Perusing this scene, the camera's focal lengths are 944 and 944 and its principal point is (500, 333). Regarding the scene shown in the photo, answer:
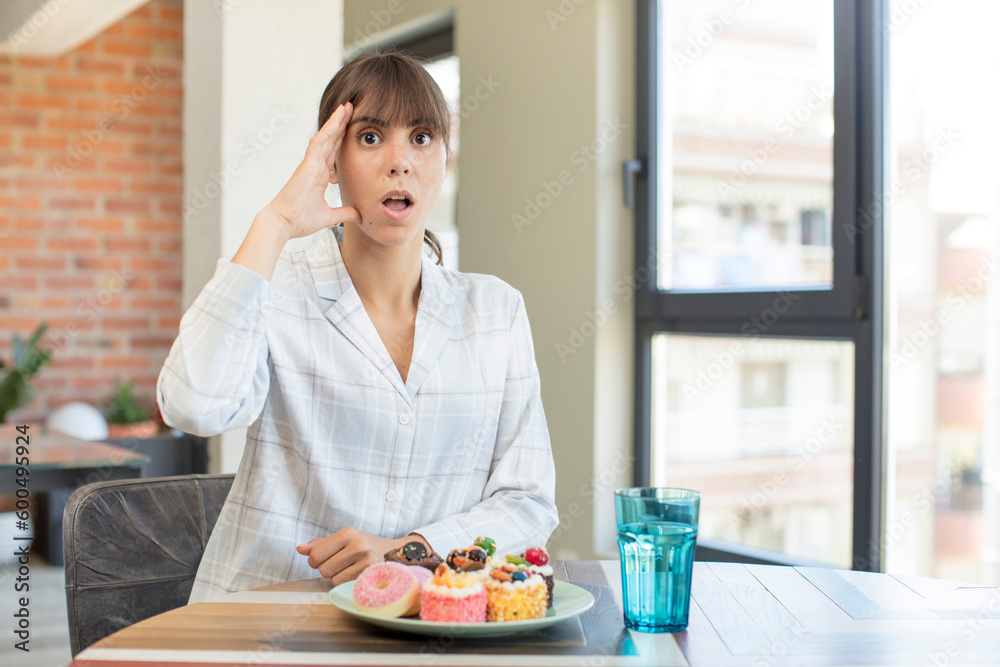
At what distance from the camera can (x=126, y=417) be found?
401 centimetres

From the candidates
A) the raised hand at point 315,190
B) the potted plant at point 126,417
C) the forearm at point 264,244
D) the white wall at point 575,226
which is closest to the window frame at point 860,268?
the white wall at point 575,226

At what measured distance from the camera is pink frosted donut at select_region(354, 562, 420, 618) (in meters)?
0.92

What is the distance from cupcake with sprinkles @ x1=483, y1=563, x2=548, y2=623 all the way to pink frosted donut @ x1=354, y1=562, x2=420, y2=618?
0.08 metres

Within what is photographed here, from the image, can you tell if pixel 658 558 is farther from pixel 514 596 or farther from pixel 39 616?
pixel 39 616

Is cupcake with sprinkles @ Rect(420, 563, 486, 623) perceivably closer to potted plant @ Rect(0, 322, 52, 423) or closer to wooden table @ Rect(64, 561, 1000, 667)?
wooden table @ Rect(64, 561, 1000, 667)

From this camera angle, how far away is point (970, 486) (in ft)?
11.3

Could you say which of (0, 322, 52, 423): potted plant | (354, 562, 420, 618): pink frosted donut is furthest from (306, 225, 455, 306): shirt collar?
(0, 322, 52, 423): potted plant

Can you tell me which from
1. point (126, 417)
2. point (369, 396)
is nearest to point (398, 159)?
point (369, 396)

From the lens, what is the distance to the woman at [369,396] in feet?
4.17

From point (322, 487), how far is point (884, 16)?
1.89 metres

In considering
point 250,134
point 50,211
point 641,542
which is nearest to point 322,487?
point 641,542

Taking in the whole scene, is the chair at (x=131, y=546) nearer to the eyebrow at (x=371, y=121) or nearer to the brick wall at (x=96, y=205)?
the eyebrow at (x=371, y=121)

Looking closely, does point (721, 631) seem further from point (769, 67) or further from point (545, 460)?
point (769, 67)

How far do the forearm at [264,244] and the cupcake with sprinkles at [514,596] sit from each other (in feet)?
1.60
